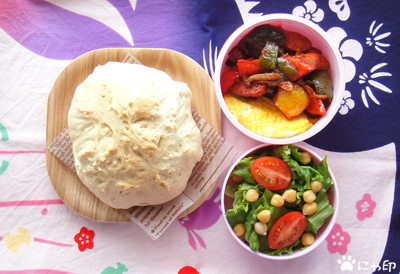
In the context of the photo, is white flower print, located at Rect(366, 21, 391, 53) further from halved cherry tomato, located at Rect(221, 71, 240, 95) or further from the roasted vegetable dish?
halved cherry tomato, located at Rect(221, 71, 240, 95)

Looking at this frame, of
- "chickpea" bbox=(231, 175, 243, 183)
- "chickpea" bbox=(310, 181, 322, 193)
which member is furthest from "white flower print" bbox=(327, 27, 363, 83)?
"chickpea" bbox=(231, 175, 243, 183)

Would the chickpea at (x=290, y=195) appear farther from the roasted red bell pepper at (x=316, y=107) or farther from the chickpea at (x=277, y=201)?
the roasted red bell pepper at (x=316, y=107)

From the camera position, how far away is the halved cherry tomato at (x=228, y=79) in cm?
159

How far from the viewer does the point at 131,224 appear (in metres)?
1.84

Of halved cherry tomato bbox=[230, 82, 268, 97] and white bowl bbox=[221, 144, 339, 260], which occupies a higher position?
halved cherry tomato bbox=[230, 82, 268, 97]

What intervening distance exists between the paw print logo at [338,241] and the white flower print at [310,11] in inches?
53.0

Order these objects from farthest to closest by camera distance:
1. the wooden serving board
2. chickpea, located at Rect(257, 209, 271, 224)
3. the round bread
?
the wooden serving board, chickpea, located at Rect(257, 209, 271, 224), the round bread

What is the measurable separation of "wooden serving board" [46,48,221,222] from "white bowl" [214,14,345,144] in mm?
190

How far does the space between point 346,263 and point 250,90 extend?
1278 mm

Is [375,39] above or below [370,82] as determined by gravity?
above

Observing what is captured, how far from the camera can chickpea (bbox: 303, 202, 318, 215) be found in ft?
5.25

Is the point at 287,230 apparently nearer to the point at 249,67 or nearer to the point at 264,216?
the point at 264,216

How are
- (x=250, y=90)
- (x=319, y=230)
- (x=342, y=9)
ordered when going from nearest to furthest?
1. (x=250, y=90)
2. (x=319, y=230)
3. (x=342, y=9)

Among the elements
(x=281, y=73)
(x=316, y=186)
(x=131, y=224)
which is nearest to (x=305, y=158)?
(x=316, y=186)
